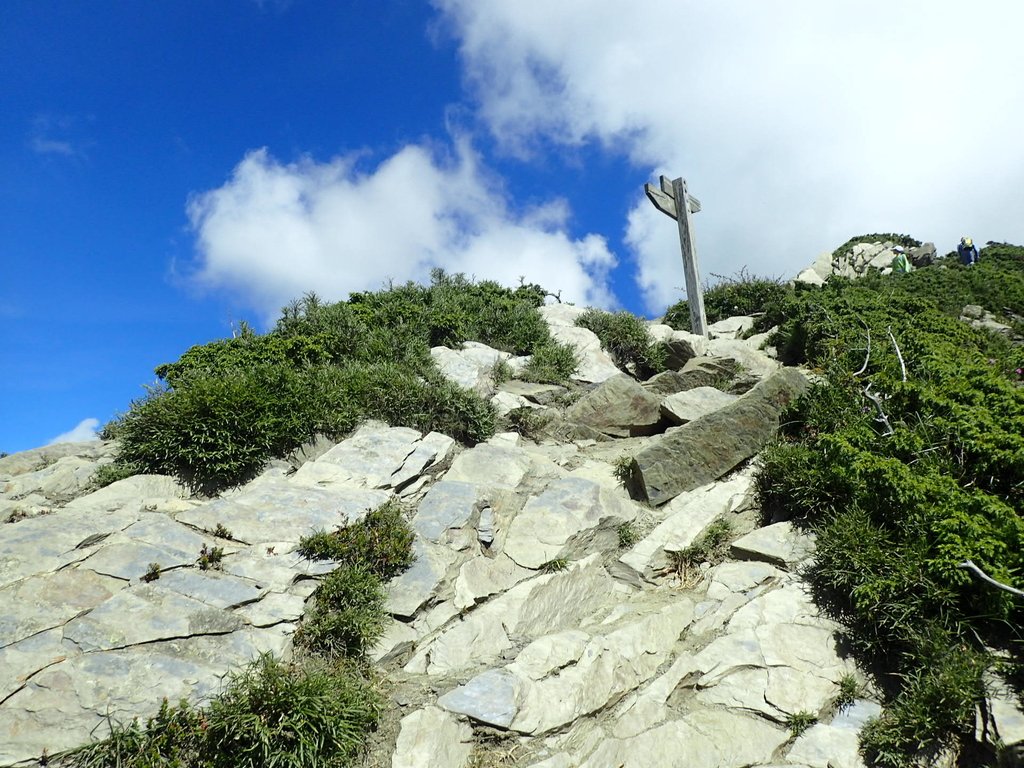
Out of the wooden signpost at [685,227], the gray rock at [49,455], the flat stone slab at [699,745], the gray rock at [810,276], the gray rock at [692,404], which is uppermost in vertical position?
the gray rock at [810,276]

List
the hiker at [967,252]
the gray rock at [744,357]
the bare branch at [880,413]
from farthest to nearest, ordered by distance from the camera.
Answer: the hiker at [967,252] < the gray rock at [744,357] < the bare branch at [880,413]

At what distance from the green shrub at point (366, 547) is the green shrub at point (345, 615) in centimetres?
17

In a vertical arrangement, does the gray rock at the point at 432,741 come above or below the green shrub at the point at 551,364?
below

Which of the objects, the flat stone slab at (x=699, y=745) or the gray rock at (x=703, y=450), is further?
the gray rock at (x=703, y=450)

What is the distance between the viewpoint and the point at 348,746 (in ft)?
16.2

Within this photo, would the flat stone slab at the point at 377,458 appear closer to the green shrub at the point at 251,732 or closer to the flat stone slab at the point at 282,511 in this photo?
the flat stone slab at the point at 282,511

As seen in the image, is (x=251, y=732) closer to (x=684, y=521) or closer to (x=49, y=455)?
(x=684, y=521)

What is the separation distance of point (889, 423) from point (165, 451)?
939 centimetres

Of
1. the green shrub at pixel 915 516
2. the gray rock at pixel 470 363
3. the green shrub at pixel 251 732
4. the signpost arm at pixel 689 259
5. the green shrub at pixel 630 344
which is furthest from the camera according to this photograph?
the signpost arm at pixel 689 259

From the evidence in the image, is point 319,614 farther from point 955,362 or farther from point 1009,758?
point 955,362

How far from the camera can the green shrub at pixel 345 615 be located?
5.82m

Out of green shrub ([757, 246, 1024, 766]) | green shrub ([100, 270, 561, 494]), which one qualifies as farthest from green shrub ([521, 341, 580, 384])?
green shrub ([757, 246, 1024, 766])

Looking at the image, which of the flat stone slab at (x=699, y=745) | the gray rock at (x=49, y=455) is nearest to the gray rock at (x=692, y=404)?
the flat stone slab at (x=699, y=745)

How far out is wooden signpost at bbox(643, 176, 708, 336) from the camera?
16672 millimetres
